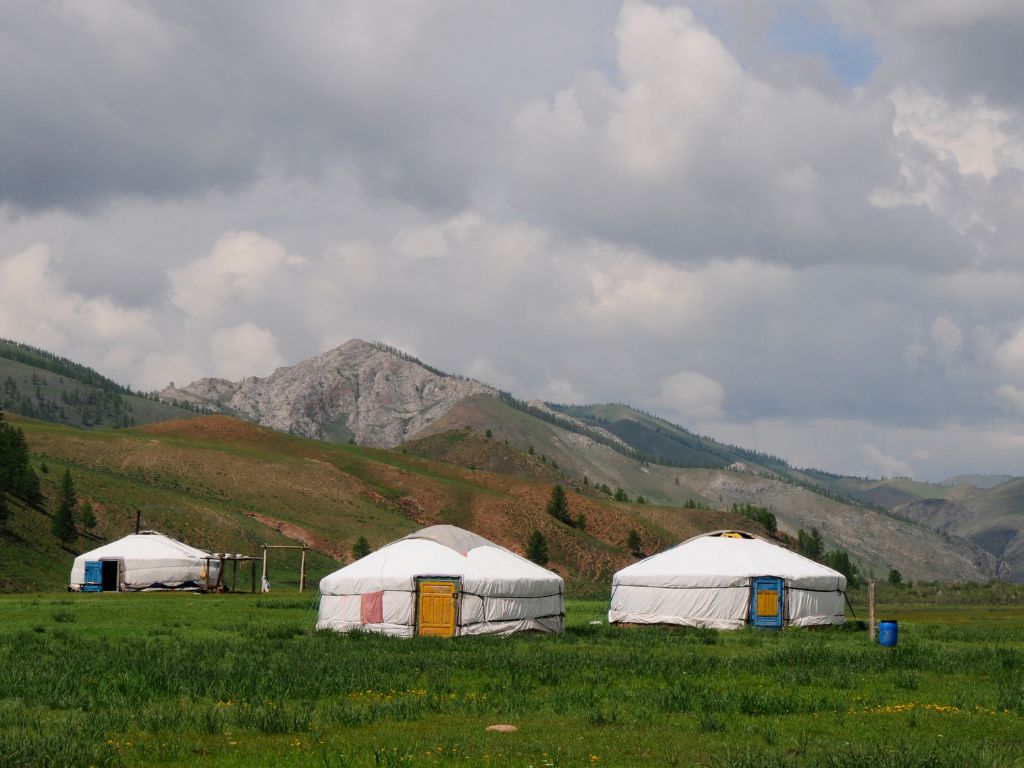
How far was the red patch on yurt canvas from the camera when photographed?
31844 millimetres

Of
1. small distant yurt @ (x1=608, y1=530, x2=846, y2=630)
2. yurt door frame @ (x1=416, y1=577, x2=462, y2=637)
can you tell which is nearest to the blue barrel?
small distant yurt @ (x1=608, y1=530, x2=846, y2=630)

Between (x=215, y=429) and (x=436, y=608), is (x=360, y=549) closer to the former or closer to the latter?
(x=436, y=608)

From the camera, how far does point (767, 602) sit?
36.3m

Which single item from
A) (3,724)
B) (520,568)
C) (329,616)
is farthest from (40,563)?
(3,724)

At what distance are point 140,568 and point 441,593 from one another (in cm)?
2982

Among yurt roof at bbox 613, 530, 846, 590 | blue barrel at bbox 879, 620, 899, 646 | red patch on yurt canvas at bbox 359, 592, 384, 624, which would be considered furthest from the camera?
yurt roof at bbox 613, 530, 846, 590

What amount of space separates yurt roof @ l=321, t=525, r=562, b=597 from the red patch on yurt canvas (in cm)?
20

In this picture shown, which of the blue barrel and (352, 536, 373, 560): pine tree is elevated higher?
(352, 536, 373, 560): pine tree

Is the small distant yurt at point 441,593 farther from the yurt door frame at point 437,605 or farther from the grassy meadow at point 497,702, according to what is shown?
the grassy meadow at point 497,702

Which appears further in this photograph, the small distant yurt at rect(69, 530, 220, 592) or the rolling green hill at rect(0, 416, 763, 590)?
the rolling green hill at rect(0, 416, 763, 590)

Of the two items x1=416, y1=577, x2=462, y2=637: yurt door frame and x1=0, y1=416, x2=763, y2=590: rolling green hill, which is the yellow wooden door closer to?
x1=416, y1=577, x2=462, y2=637: yurt door frame

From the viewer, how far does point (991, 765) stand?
423 inches

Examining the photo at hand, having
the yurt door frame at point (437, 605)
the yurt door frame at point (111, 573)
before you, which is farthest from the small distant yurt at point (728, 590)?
the yurt door frame at point (111, 573)

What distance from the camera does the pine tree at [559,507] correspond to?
122 metres
